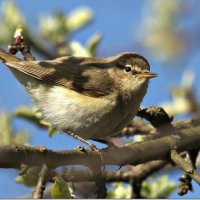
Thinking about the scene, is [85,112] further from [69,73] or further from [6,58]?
[6,58]

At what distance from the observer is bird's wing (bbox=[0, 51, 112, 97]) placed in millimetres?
4762

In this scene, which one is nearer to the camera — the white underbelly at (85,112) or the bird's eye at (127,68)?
the white underbelly at (85,112)

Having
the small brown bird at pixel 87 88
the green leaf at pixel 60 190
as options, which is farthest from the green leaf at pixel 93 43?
the green leaf at pixel 60 190

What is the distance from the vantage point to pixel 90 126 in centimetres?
445

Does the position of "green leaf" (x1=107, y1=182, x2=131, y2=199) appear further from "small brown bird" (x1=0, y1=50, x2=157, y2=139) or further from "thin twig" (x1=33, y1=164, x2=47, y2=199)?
"thin twig" (x1=33, y1=164, x2=47, y2=199)

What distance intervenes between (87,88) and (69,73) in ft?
0.77

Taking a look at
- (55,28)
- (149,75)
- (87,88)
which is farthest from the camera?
Answer: (55,28)

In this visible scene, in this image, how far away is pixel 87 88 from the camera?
4824 mm

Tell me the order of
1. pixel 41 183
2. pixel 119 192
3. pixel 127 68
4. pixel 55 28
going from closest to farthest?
pixel 41 183 → pixel 119 192 → pixel 127 68 → pixel 55 28

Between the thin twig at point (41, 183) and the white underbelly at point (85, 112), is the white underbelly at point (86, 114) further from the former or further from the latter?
the thin twig at point (41, 183)

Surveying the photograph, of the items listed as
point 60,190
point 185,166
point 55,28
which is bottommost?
point 60,190

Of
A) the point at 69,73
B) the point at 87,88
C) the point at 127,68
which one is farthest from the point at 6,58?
the point at 127,68

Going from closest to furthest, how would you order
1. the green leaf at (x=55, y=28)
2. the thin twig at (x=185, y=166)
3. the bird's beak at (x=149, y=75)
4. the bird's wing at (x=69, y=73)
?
the thin twig at (x=185, y=166) < the bird's wing at (x=69, y=73) < the bird's beak at (x=149, y=75) < the green leaf at (x=55, y=28)

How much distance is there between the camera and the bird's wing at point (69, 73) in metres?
4.76
